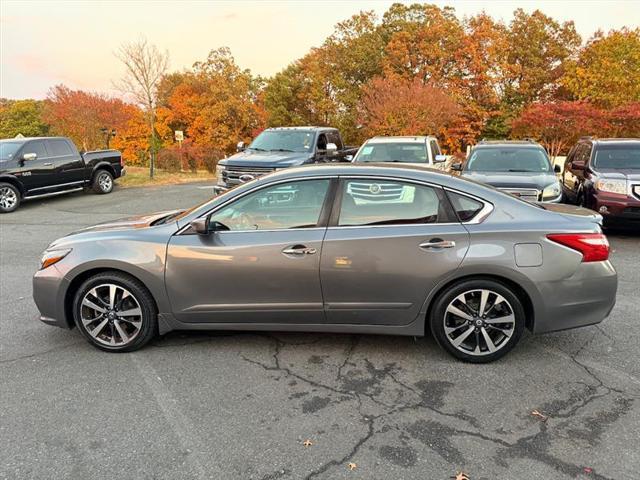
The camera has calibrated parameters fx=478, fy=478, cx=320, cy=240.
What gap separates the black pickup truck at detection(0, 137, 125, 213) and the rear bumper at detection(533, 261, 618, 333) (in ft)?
42.4

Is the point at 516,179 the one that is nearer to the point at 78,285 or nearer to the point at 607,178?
the point at 607,178

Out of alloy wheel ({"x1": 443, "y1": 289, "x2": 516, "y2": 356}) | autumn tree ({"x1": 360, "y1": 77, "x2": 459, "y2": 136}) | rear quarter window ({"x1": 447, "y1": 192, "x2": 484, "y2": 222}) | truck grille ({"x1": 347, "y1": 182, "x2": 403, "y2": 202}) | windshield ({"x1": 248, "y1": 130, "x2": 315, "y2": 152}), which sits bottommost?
alloy wheel ({"x1": 443, "y1": 289, "x2": 516, "y2": 356})

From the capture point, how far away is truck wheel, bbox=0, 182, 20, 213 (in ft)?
39.6

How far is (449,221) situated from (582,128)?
76.9 ft

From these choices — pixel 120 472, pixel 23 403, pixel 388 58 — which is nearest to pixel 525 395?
pixel 120 472

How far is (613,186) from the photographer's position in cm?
770

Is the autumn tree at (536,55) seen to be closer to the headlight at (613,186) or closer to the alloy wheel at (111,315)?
the headlight at (613,186)

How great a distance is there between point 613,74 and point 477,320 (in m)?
27.8

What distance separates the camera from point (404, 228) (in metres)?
3.65

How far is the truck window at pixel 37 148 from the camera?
41.9 ft

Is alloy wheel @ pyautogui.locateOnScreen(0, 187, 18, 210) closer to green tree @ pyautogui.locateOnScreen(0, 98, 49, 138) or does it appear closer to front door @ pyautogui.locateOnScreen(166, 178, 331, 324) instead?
front door @ pyautogui.locateOnScreen(166, 178, 331, 324)

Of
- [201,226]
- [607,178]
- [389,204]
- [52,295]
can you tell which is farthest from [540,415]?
[607,178]

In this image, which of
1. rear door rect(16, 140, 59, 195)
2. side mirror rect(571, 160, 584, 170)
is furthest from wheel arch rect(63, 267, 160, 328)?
rear door rect(16, 140, 59, 195)

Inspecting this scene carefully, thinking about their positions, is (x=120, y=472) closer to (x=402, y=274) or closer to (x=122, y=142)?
(x=402, y=274)
